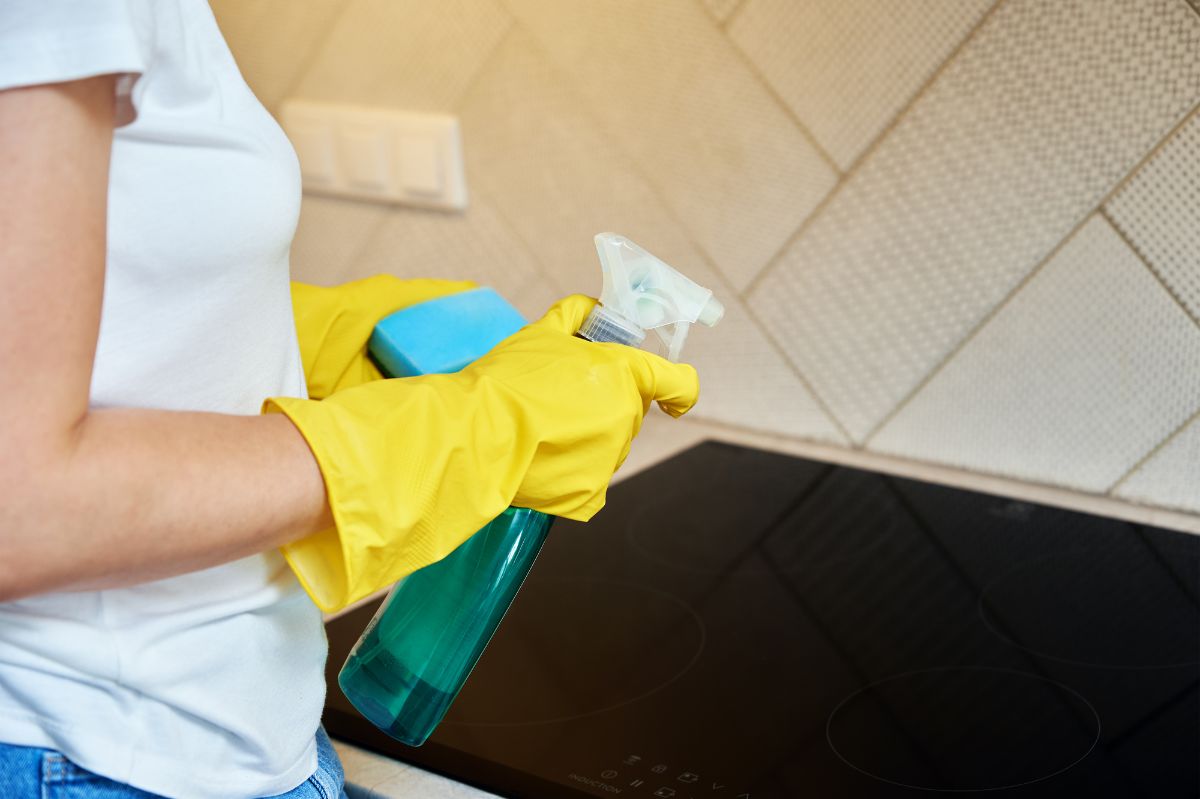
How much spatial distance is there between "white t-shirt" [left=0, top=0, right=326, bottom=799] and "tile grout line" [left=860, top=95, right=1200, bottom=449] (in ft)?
2.34

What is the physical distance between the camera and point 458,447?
0.49 meters

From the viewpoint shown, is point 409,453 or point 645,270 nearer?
point 409,453

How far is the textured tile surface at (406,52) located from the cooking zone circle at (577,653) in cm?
64

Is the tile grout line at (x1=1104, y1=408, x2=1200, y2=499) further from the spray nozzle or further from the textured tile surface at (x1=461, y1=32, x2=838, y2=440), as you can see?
the spray nozzle

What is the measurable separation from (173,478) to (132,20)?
0.17m

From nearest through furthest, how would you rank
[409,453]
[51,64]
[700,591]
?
[51,64] → [409,453] → [700,591]

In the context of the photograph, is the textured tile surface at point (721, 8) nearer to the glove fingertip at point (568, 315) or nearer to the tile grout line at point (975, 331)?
the tile grout line at point (975, 331)

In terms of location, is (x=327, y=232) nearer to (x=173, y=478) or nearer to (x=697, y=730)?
(x=697, y=730)

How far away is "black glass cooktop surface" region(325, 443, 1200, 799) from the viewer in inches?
26.0

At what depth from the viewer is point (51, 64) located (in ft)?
1.18

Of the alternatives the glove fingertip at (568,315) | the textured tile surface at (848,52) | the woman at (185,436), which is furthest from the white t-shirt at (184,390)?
the textured tile surface at (848,52)

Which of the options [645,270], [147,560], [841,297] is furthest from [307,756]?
[841,297]

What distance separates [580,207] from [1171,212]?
1.98 feet

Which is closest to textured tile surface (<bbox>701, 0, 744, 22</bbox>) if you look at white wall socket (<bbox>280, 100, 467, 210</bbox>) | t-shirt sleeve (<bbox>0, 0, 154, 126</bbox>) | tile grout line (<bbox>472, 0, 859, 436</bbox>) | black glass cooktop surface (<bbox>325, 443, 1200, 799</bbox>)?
tile grout line (<bbox>472, 0, 859, 436</bbox>)
